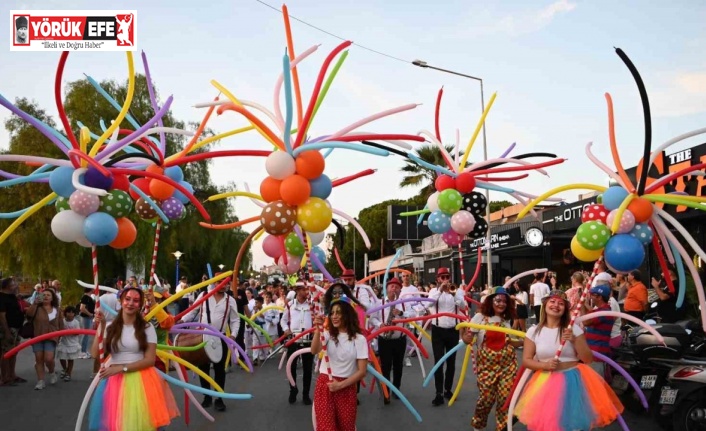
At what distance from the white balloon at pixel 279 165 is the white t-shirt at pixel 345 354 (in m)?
1.72

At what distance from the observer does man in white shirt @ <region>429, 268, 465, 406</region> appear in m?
9.41

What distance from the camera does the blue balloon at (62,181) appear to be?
6.30 m

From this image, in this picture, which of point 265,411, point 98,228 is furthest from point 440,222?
point 98,228

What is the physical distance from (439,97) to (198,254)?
27.5 meters

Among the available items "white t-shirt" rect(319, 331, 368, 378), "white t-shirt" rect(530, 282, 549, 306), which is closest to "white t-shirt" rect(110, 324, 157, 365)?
"white t-shirt" rect(319, 331, 368, 378)

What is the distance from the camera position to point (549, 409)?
17.8 ft

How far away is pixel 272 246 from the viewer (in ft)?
25.7

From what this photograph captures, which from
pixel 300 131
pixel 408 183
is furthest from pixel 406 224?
pixel 300 131

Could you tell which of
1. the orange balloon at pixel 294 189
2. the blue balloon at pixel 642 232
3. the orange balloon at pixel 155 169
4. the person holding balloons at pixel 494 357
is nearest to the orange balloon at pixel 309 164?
the orange balloon at pixel 294 189

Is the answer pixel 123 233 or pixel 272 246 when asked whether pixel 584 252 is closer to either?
pixel 272 246

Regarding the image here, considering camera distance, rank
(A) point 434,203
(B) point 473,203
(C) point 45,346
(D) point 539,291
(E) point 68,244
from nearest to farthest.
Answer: (B) point 473,203 < (A) point 434,203 < (C) point 45,346 < (D) point 539,291 < (E) point 68,244

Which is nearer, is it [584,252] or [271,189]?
[584,252]

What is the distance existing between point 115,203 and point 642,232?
498 cm

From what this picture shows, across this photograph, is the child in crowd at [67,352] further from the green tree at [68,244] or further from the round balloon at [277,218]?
the green tree at [68,244]
